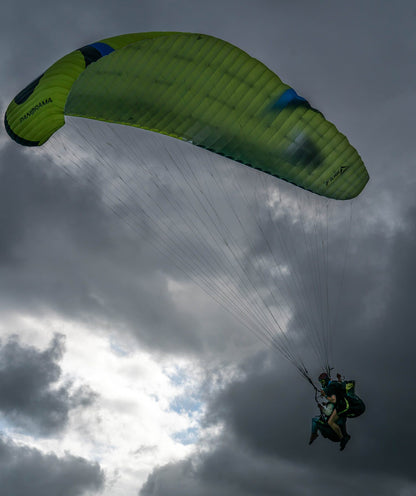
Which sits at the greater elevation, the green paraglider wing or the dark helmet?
the green paraglider wing

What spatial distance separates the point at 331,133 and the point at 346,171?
4.78 feet

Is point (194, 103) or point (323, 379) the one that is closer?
point (194, 103)

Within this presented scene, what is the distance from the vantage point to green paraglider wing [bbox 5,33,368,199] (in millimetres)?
15664

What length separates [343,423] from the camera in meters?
16.9

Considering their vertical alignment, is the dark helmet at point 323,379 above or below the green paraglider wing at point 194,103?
below

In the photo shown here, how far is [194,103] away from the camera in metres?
16.1

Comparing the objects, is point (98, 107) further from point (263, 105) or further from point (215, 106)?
point (263, 105)

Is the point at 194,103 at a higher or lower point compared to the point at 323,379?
higher

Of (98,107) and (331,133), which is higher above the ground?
(331,133)

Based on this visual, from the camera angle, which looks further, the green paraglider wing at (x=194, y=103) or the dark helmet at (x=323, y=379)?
the dark helmet at (x=323, y=379)

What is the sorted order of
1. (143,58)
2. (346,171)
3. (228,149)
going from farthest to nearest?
1. (346,171)
2. (228,149)
3. (143,58)

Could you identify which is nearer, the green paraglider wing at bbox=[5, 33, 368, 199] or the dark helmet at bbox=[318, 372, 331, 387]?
the green paraglider wing at bbox=[5, 33, 368, 199]

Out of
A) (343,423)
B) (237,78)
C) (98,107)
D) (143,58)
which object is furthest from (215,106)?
(343,423)

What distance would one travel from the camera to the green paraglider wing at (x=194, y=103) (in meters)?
15.7
